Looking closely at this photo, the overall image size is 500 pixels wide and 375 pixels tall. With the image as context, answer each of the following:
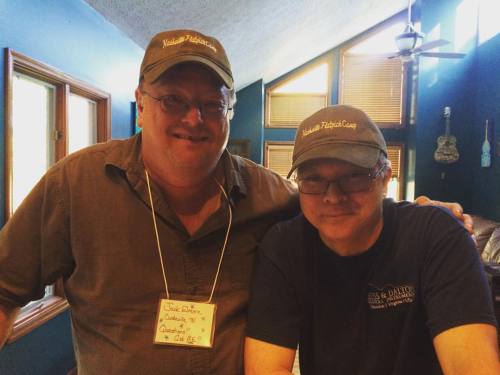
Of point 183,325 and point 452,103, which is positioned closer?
point 183,325

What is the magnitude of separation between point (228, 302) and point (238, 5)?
9.92 ft

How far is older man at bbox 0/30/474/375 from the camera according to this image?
1095 mm

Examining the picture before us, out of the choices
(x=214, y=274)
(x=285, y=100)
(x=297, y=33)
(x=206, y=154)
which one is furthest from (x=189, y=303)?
(x=285, y=100)

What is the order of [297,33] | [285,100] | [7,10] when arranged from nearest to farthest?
[7,10]
[297,33]
[285,100]

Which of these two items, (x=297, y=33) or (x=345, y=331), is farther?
(x=297, y=33)

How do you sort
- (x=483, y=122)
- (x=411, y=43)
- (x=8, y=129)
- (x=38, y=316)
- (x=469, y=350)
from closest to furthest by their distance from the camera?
(x=469, y=350)
(x=8, y=129)
(x=38, y=316)
(x=411, y=43)
(x=483, y=122)

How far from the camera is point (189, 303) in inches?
44.6

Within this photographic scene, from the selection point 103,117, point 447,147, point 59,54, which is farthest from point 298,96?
point 59,54

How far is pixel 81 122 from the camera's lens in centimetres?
284

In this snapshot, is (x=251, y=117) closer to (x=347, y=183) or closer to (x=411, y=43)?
(x=411, y=43)

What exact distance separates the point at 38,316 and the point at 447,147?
21.8 ft

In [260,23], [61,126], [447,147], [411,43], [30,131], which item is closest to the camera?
[30,131]

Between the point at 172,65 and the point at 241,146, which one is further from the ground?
the point at 241,146

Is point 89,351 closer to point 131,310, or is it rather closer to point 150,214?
point 131,310
